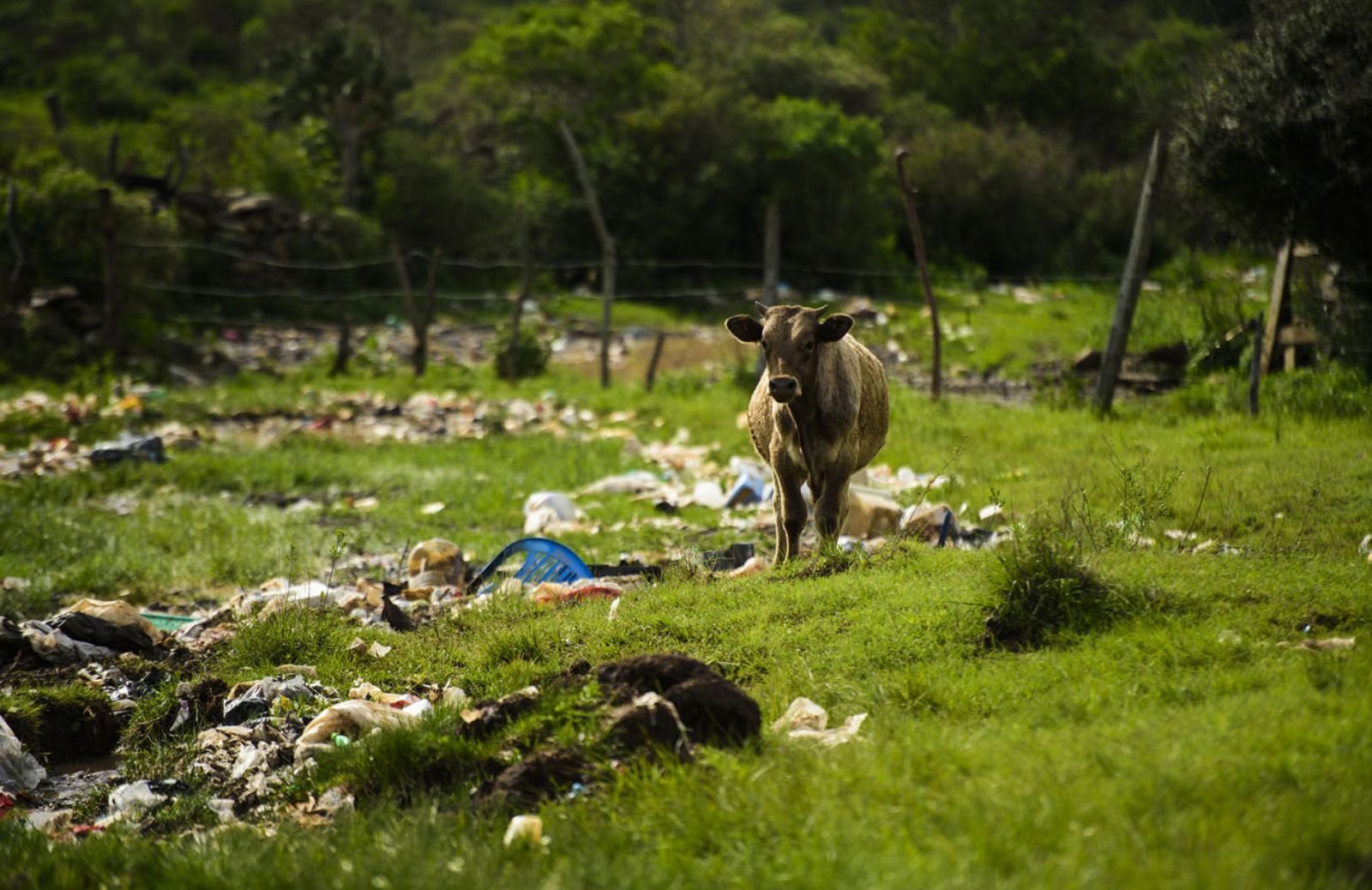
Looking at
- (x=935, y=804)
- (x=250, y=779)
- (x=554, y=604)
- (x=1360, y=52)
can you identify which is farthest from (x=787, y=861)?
(x=1360, y=52)

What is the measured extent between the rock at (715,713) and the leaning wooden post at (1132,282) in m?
9.11

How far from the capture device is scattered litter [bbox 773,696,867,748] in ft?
14.6

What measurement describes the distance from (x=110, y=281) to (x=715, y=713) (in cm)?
1855

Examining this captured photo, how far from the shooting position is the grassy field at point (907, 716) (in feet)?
11.5

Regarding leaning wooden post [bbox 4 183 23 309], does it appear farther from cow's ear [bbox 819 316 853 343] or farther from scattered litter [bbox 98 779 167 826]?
scattered litter [bbox 98 779 167 826]

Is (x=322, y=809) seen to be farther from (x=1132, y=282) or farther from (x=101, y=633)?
(x=1132, y=282)

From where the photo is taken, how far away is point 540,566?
8.09 m

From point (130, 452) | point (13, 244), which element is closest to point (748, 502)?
point (130, 452)

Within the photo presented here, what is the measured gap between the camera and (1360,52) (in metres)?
11.0

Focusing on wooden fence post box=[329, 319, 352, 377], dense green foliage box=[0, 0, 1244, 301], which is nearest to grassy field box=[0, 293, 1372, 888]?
wooden fence post box=[329, 319, 352, 377]

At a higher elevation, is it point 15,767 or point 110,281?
point 110,281

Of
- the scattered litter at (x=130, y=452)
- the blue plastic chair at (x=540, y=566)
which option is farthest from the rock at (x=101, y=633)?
the scattered litter at (x=130, y=452)

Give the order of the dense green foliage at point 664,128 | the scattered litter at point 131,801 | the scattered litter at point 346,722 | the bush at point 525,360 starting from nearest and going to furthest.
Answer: the scattered litter at point 131,801
the scattered litter at point 346,722
the bush at point 525,360
the dense green foliage at point 664,128

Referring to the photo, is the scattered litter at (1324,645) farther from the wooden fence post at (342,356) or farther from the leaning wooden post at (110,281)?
the leaning wooden post at (110,281)
